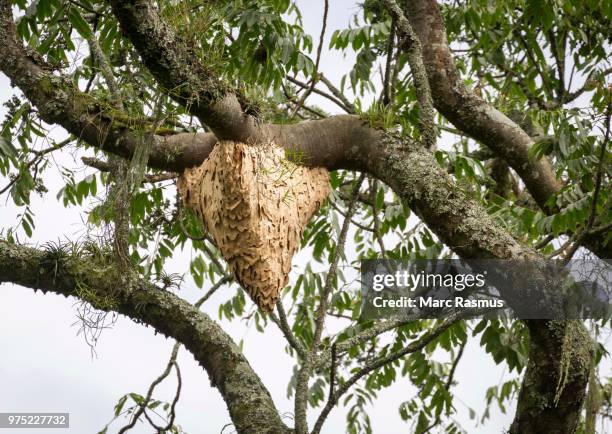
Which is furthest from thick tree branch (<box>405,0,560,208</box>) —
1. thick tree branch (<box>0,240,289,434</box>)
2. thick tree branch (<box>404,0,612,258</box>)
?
thick tree branch (<box>0,240,289,434</box>)

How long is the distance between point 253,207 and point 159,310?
94cm

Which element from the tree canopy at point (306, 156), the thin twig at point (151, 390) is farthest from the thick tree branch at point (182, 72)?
the thin twig at point (151, 390)

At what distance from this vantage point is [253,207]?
3.04 metres

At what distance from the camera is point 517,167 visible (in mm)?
4512

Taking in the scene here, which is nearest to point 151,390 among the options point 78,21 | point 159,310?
point 159,310

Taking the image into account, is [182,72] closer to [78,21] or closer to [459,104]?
[78,21]

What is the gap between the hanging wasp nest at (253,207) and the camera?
3.02 metres

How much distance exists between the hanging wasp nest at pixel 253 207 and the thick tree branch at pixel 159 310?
648 mm

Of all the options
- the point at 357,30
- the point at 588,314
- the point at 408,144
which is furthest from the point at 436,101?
the point at 588,314

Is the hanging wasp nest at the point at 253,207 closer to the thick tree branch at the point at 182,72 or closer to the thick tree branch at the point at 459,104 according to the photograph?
the thick tree branch at the point at 182,72

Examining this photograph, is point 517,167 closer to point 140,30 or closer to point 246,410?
point 246,410

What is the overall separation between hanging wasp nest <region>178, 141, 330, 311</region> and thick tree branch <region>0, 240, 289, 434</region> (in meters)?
0.65

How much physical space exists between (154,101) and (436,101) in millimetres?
1766

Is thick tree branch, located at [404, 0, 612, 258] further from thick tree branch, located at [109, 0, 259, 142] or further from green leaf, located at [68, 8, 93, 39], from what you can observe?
green leaf, located at [68, 8, 93, 39]
